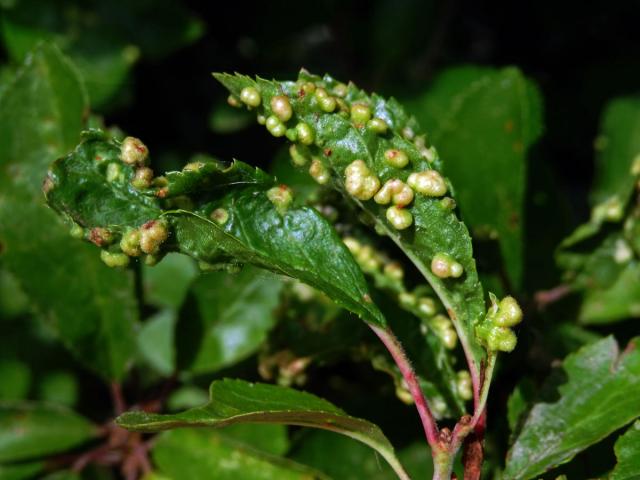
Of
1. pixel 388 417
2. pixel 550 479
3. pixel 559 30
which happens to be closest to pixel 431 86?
pixel 559 30

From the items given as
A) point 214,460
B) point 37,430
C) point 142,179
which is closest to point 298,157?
point 142,179

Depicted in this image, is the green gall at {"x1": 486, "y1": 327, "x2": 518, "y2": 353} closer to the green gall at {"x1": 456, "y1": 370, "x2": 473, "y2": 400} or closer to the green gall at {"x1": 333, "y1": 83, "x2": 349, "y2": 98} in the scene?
the green gall at {"x1": 456, "y1": 370, "x2": 473, "y2": 400}

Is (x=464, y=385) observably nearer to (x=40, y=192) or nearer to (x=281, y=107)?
(x=281, y=107)

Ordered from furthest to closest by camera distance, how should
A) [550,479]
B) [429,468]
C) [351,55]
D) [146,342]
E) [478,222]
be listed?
[351,55] < [146,342] < [478,222] < [429,468] < [550,479]

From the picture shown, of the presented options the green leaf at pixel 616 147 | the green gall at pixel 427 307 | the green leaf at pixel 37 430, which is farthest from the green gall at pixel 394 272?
the green leaf at pixel 616 147

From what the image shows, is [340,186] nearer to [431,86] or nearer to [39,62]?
[39,62]

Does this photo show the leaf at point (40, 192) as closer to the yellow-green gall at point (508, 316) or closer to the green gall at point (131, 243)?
the green gall at point (131, 243)

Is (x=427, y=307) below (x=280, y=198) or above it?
below
